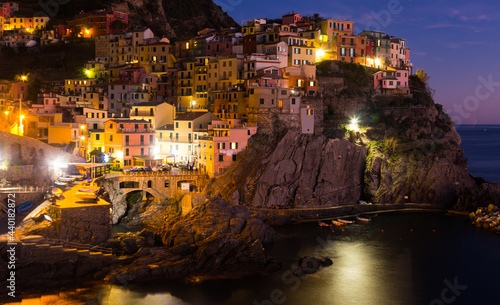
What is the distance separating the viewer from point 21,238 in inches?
1195

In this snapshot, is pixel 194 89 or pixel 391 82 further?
pixel 391 82

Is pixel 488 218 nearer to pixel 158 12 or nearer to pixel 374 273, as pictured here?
pixel 374 273

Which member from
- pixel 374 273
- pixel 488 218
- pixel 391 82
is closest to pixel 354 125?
pixel 391 82

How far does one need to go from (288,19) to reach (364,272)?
126 feet

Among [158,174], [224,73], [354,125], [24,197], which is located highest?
[224,73]

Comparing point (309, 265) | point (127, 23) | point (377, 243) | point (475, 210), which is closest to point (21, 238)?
point (309, 265)

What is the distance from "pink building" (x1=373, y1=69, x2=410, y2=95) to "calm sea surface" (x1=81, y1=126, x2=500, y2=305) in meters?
18.9

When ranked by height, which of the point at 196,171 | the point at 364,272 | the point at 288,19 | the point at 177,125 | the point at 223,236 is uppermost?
the point at 288,19

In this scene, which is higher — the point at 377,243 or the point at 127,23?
the point at 127,23

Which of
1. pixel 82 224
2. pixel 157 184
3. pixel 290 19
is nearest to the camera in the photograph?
pixel 82 224

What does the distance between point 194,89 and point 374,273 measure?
32300 mm

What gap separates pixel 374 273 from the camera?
3375 cm

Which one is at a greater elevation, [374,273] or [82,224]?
[82,224]

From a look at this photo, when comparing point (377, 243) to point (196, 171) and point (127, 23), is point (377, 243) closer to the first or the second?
point (196, 171)
